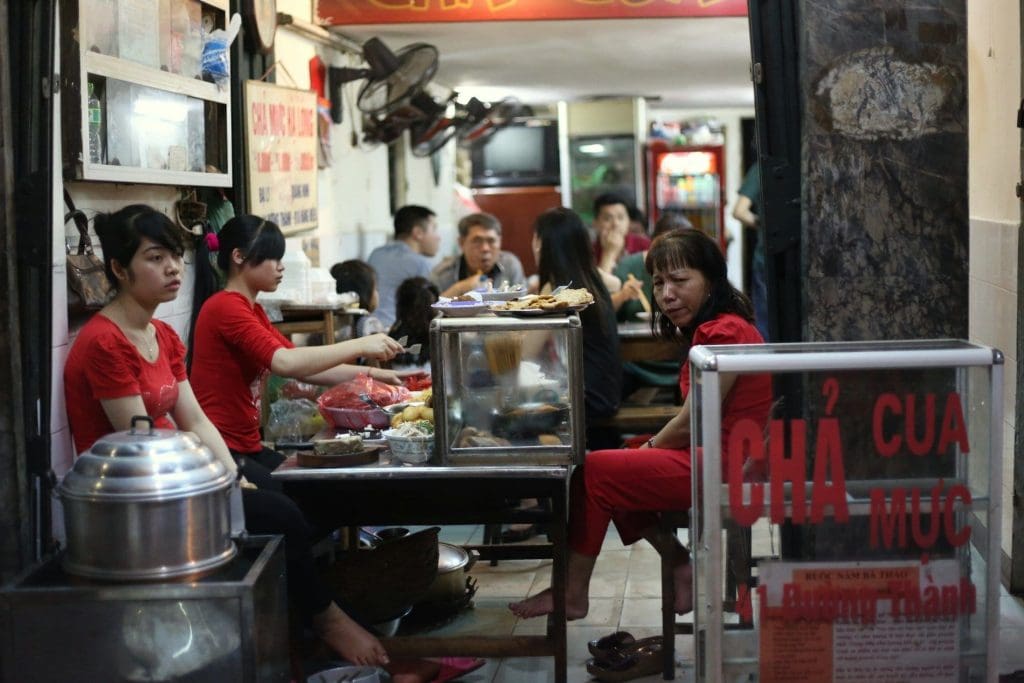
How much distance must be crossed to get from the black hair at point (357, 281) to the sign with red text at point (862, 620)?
14.7 ft

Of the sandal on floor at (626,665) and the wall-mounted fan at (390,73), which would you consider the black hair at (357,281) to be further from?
the sandal on floor at (626,665)

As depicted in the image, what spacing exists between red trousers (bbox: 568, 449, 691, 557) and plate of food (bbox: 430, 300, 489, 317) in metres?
0.60

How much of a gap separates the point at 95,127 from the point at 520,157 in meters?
12.8

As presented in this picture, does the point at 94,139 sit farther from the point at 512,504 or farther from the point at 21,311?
the point at 512,504

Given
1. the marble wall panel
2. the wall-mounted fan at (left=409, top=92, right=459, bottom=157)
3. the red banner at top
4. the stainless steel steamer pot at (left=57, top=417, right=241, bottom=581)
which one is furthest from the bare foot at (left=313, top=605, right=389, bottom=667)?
the wall-mounted fan at (left=409, top=92, right=459, bottom=157)

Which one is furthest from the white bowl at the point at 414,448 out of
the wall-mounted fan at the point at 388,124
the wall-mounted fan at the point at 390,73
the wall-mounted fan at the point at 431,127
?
the wall-mounted fan at the point at 431,127

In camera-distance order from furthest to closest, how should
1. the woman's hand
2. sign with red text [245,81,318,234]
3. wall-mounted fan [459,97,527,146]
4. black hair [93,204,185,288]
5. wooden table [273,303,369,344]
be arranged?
wall-mounted fan [459,97,527,146], sign with red text [245,81,318,234], wooden table [273,303,369,344], the woman's hand, black hair [93,204,185,288]

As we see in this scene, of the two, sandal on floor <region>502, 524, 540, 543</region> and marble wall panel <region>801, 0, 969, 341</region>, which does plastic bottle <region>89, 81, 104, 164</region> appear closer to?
marble wall panel <region>801, 0, 969, 341</region>

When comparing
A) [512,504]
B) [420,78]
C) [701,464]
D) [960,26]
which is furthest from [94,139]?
[420,78]

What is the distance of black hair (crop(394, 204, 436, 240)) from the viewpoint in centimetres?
889

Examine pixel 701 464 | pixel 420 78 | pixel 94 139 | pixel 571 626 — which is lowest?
pixel 571 626

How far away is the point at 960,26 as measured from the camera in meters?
3.91

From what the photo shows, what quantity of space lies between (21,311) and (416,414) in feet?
4.33

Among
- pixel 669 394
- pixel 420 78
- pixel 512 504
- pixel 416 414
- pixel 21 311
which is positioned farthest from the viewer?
pixel 420 78
